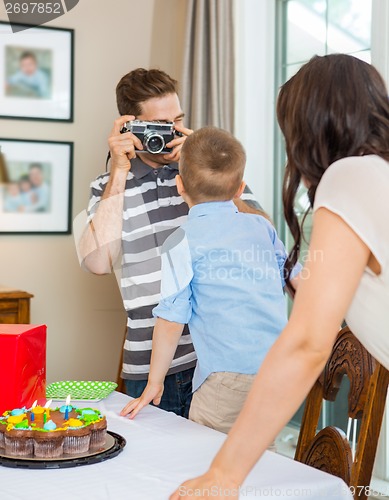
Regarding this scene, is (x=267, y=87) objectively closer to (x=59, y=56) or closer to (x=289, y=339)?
(x=59, y=56)

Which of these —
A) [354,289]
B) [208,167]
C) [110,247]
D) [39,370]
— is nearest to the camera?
[354,289]

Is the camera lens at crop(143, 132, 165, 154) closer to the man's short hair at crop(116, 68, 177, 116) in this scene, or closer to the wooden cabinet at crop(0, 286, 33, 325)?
the man's short hair at crop(116, 68, 177, 116)

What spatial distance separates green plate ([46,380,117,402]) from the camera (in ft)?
5.91

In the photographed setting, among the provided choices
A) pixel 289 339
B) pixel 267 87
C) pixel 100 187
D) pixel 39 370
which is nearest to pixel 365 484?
pixel 289 339

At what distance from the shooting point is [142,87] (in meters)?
2.28

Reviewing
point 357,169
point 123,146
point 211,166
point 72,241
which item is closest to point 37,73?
point 72,241

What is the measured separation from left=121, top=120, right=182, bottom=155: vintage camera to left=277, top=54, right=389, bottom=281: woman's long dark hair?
120cm

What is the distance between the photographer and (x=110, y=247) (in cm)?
229

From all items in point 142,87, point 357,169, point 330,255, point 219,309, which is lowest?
point 219,309

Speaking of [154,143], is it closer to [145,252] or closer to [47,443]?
[145,252]

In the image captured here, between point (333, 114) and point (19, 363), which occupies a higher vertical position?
point (333, 114)

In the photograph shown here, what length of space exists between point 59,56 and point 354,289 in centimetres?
278

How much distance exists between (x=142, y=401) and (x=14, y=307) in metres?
1.49

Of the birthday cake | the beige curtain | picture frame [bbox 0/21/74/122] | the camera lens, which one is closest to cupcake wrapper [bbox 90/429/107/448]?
the birthday cake
